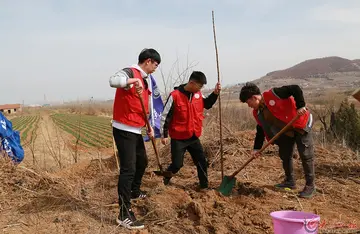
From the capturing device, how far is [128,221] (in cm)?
340

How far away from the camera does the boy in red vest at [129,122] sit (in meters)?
3.42

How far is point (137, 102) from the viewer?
357 cm

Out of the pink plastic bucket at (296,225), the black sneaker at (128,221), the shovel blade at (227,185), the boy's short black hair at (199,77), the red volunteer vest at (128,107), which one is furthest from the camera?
the shovel blade at (227,185)

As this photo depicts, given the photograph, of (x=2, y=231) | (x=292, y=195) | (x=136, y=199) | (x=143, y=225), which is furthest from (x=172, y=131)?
(x=2, y=231)

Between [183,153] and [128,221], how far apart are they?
137cm

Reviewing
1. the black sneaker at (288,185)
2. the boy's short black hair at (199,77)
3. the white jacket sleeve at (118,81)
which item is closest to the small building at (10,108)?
the boy's short black hair at (199,77)

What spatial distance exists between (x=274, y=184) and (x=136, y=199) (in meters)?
2.06

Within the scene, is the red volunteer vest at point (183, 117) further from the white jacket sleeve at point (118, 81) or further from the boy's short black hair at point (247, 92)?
the white jacket sleeve at point (118, 81)

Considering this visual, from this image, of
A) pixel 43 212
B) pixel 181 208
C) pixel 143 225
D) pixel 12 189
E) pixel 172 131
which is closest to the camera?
pixel 143 225

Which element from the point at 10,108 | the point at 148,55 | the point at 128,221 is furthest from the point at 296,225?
the point at 10,108

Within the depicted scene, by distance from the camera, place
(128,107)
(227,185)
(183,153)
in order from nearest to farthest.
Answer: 1. (128,107)
2. (227,185)
3. (183,153)

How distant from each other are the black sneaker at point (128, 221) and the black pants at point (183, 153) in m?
1.19

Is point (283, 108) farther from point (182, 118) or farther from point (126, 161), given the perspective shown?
point (126, 161)

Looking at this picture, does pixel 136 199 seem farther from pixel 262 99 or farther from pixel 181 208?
pixel 262 99
